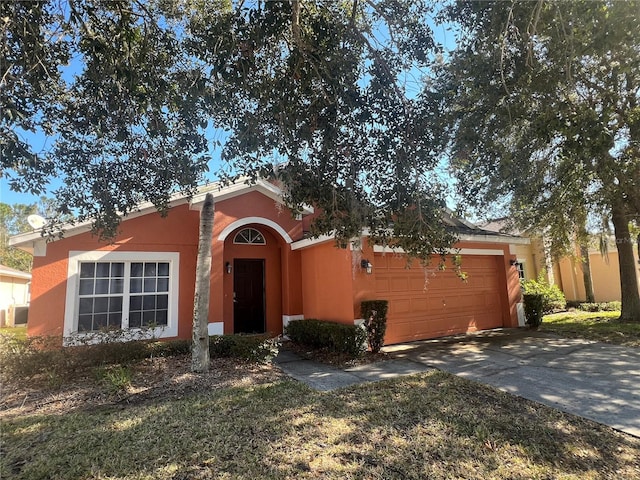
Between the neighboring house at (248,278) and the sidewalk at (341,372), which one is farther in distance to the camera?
the neighboring house at (248,278)

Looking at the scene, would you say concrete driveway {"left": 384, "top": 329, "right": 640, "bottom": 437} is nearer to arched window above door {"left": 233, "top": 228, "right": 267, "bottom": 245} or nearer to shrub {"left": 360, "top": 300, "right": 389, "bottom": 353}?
shrub {"left": 360, "top": 300, "right": 389, "bottom": 353}

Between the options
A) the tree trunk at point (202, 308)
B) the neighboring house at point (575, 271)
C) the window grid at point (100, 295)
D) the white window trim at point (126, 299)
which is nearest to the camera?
the tree trunk at point (202, 308)

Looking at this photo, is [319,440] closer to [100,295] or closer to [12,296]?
[100,295]

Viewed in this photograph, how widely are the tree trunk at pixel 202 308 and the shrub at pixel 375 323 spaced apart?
3.83m

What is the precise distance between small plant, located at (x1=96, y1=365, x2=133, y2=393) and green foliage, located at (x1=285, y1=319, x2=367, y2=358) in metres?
4.54

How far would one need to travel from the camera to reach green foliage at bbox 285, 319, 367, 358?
27.9ft

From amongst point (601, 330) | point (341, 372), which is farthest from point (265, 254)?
point (601, 330)

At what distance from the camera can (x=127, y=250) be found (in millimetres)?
10242

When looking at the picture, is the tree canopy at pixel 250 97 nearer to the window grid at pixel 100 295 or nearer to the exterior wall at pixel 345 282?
the exterior wall at pixel 345 282

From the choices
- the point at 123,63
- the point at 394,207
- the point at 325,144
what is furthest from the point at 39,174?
the point at 394,207

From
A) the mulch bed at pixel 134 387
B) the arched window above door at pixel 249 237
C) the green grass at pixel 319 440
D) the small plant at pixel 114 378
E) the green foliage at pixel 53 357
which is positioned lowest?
the green grass at pixel 319 440

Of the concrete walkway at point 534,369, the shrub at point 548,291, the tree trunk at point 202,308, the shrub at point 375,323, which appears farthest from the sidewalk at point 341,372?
the shrub at point 548,291

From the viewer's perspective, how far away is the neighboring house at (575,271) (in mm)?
20688

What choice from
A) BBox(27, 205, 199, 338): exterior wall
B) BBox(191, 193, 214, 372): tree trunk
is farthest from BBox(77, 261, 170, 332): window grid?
BBox(191, 193, 214, 372): tree trunk
